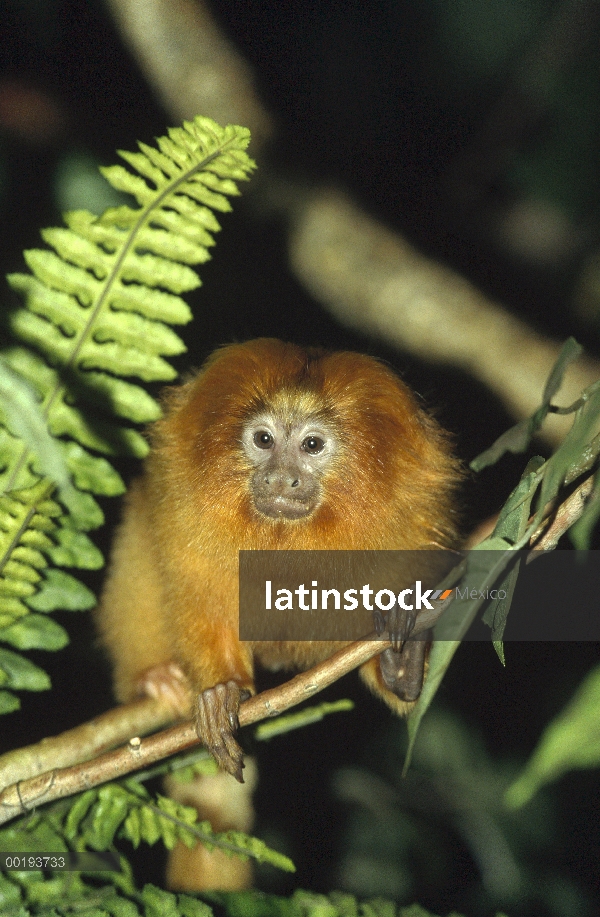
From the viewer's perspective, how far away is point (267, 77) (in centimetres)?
384

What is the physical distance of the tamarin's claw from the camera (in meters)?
2.08

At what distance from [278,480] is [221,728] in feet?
2.38

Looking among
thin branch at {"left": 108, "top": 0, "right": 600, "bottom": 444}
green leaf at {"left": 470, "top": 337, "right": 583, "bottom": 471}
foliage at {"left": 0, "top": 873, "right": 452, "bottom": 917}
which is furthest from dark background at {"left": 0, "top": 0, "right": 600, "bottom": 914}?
green leaf at {"left": 470, "top": 337, "right": 583, "bottom": 471}

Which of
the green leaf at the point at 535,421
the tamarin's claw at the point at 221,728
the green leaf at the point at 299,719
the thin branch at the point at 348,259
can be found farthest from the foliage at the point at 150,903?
the thin branch at the point at 348,259

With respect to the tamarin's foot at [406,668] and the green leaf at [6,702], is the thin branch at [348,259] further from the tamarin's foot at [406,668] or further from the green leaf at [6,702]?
the green leaf at [6,702]

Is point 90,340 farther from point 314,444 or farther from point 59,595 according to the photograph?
point 314,444

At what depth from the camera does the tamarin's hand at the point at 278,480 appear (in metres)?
2.42

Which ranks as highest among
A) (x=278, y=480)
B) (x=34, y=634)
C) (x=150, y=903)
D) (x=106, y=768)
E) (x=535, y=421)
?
(x=278, y=480)

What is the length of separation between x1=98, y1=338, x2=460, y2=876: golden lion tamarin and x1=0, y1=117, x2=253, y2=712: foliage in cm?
65

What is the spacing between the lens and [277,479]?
7.72 ft

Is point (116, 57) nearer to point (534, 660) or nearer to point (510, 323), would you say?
point (510, 323)

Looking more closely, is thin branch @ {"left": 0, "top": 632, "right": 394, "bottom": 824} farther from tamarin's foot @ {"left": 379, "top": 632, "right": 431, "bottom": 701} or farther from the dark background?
the dark background

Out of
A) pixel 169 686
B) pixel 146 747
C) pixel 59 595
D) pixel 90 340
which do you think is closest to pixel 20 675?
pixel 59 595

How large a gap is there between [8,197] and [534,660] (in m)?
3.44
